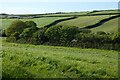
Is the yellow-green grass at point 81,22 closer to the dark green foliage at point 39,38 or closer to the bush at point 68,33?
the bush at point 68,33

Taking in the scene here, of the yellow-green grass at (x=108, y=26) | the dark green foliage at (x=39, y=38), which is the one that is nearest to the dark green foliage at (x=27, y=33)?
the dark green foliage at (x=39, y=38)

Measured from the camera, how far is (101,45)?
134ft

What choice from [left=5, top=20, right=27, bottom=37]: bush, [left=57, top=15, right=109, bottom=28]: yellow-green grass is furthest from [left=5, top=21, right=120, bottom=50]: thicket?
[left=57, top=15, right=109, bottom=28]: yellow-green grass

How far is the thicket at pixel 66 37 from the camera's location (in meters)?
41.4

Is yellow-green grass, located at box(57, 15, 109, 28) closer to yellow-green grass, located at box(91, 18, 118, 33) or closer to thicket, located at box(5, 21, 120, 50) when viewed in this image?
yellow-green grass, located at box(91, 18, 118, 33)

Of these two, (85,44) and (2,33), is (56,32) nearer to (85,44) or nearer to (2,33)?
(85,44)

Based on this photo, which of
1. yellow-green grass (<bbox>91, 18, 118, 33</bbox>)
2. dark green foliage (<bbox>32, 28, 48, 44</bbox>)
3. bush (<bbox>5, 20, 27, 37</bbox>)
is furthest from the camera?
yellow-green grass (<bbox>91, 18, 118, 33</bbox>)

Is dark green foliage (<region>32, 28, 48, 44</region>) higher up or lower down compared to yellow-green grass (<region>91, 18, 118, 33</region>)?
lower down

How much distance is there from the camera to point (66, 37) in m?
46.0

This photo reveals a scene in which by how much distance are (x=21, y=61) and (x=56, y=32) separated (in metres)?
30.7

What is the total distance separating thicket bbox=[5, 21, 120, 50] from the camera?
4144 cm

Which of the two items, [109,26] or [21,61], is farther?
[109,26]

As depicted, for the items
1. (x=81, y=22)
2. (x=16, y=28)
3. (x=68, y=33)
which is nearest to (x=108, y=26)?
(x=81, y=22)

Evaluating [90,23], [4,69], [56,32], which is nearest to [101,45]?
[56,32]
